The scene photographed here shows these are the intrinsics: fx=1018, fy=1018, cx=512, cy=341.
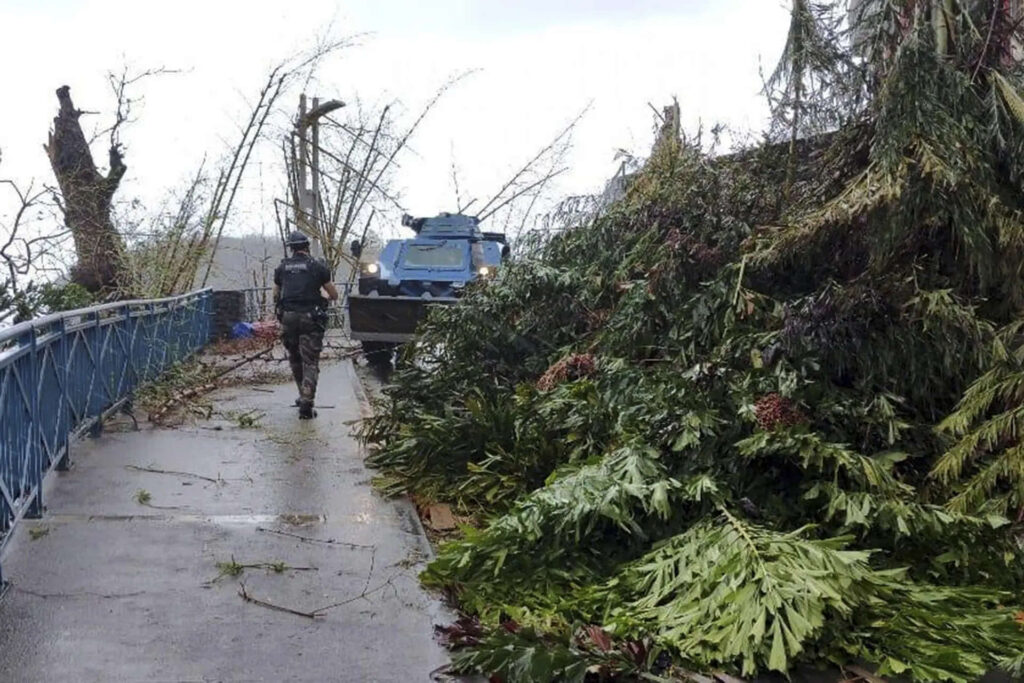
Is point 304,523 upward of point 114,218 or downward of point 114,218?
downward

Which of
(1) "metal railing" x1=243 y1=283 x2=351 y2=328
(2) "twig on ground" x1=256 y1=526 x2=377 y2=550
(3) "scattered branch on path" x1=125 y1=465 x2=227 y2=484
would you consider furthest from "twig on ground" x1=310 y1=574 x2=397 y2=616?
(1) "metal railing" x1=243 y1=283 x2=351 y2=328

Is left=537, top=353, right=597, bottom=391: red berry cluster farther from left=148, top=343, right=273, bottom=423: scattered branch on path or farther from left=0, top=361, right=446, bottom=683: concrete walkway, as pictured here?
left=148, top=343, right=273, bottom=423: scattered branch on path

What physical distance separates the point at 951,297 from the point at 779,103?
1.97 m

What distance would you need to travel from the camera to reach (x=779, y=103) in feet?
21.5

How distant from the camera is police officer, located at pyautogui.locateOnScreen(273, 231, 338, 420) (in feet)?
30.8

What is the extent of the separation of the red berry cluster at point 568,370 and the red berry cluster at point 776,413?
193 cm

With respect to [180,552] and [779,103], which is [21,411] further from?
[779,103]

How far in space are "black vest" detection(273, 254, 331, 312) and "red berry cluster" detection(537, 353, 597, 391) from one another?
11.0 feet

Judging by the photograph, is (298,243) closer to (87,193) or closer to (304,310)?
(304,310)

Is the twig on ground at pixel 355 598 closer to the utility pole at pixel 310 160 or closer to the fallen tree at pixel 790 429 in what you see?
the fallen tree at pixel 790 429

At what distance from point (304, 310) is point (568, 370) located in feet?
11.8

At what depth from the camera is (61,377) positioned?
666 cm

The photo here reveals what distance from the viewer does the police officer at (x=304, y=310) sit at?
9.39 m

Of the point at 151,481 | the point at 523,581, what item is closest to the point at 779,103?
the point at 523,581
